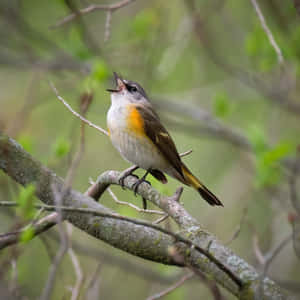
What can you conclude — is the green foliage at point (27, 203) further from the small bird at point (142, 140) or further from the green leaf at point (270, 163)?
the green leaf at point (270, 163)

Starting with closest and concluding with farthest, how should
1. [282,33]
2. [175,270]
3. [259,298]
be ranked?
[259,298], [175,270], [282,33]

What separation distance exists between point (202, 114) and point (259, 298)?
473cm

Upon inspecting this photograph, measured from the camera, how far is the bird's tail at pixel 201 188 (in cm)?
451

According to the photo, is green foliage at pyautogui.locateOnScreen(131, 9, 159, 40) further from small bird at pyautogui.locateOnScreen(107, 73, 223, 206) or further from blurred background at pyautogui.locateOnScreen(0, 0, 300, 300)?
small bird at pyautogui.locateOnScreen(107, 73, 223, 206)

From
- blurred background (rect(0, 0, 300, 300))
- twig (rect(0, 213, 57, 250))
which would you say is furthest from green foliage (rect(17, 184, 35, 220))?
blurred background (rect(0, 0, 300, 300))

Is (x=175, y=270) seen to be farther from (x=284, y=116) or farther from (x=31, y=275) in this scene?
(x=284, y=116)

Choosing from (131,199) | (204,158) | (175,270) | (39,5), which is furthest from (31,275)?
(39,5)

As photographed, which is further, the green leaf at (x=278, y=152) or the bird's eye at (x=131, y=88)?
the bird's eye at (x=131, y=88)

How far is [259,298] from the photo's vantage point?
2299 millimetres

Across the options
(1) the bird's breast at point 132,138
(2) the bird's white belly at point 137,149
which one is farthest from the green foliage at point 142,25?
(2) the bird's white belly at point 137,149

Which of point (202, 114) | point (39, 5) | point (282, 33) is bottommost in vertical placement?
point (202, 114)

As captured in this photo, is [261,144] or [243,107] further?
[243,107]

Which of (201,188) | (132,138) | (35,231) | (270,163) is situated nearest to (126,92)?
(132,138)

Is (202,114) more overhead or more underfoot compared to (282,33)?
more underfoot
